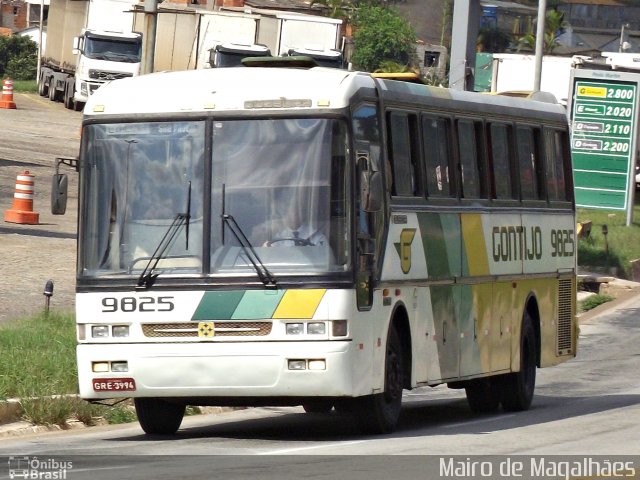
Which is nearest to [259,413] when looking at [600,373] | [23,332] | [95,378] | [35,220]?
[23,332]

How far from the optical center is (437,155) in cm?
1474

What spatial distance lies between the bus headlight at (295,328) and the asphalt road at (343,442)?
2.80 feet

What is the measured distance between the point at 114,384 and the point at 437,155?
3871mm

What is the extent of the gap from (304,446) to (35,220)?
20.2 m

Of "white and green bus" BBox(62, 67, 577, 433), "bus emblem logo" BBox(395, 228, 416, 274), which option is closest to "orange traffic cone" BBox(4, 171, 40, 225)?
"white and green bus" BBox(62, 67, 577, 433)

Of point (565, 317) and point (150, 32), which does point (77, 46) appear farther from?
point (565, 317)

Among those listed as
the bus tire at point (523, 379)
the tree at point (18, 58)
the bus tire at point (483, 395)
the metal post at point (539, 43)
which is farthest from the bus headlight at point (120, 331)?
the tree at point (18, 58)

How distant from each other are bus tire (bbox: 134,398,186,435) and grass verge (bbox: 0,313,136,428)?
3.42ft

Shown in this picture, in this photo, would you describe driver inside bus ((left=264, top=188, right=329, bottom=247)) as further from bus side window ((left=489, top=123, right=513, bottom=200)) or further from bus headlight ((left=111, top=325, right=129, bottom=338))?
bus side window ((left=489, top=123, right=513, bottom=200))

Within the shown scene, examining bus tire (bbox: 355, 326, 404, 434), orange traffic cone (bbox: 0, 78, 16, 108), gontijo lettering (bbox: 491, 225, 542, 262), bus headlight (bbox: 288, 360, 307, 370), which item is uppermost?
orange traffic cone (bbox: 0, 78, 16, 108)

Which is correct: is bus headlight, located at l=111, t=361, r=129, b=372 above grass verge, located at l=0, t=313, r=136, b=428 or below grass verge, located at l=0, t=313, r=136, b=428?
above

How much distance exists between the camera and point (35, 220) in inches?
1251

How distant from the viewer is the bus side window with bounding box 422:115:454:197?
14484 mm

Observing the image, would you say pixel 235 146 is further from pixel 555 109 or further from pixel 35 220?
pixel 35 220
